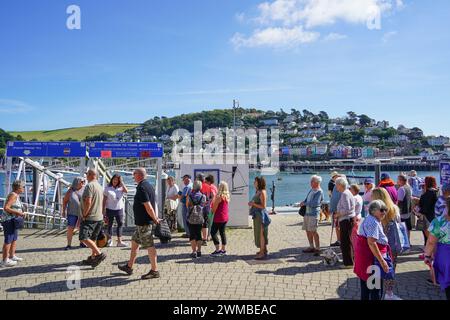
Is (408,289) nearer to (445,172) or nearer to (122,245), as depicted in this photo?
(445,172)

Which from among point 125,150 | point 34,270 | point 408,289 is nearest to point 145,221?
point 34,270

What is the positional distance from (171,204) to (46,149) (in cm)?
479

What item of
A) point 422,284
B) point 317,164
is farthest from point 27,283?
point 317,164

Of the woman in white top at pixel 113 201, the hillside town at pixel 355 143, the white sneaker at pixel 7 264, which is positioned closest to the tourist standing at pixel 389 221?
the woman in white top at pixel 113 201

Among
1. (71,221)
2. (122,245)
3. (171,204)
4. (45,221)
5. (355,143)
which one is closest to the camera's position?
(71,221)

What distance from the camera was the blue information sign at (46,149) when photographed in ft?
40.4

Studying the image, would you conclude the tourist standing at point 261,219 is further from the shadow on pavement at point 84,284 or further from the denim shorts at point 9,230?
the denim shorts at point 9,230

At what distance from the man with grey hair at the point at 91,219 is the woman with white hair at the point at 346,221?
4.41 metres

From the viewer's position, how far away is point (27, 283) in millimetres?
6199

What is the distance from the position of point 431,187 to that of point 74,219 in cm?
736

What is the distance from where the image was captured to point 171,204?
10.7m

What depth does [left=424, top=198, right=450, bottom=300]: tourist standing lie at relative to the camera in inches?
175
